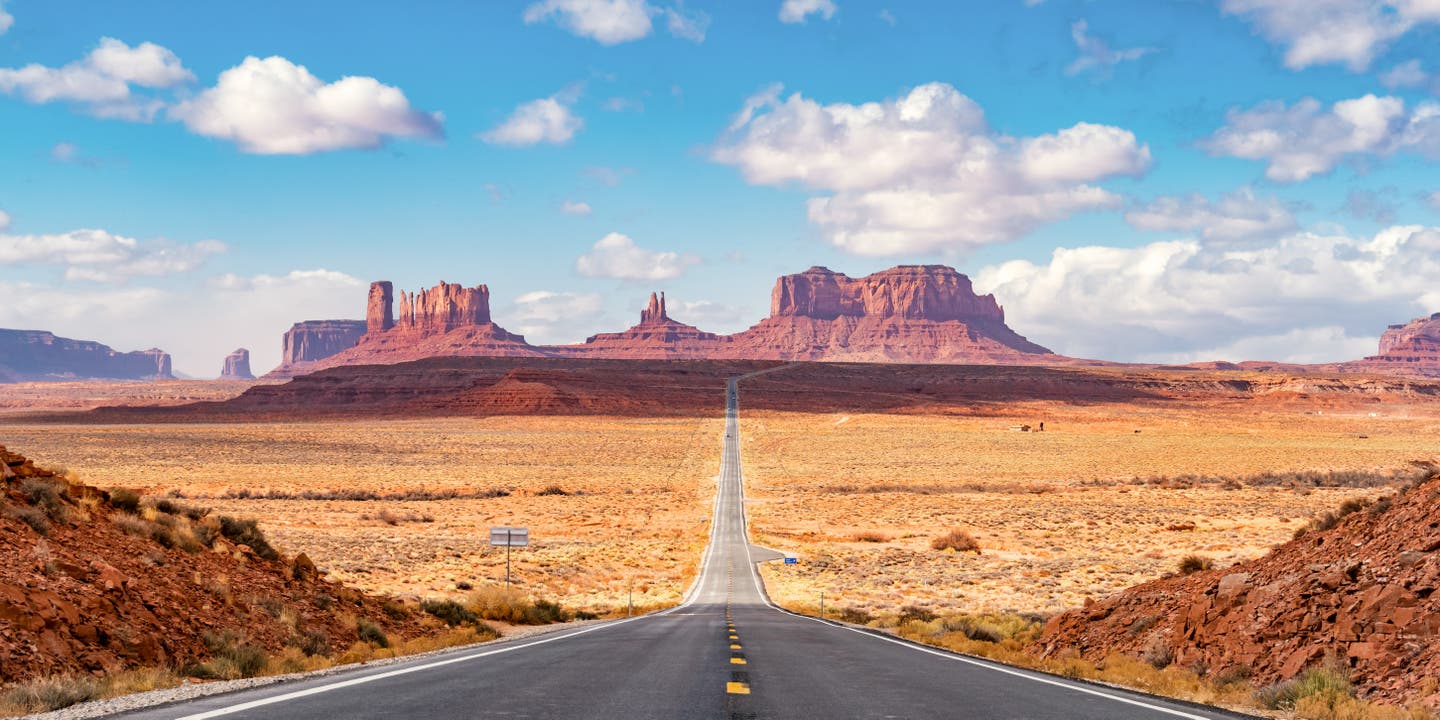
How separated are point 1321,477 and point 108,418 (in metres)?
161

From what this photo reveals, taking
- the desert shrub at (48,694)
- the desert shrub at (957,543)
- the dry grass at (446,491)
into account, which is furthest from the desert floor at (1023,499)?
the desert shrub at (48,694)

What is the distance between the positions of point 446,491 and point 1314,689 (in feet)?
211

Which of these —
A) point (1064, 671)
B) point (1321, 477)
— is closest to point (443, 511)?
point (1064, 671)

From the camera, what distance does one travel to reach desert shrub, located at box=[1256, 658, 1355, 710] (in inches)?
362

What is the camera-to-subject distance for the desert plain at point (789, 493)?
39.0m

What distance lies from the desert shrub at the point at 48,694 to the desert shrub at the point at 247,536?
32.1ft

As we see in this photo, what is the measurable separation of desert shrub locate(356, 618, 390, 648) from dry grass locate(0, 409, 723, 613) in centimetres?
1370

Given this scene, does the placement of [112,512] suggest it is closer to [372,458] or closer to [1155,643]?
[1155,643]

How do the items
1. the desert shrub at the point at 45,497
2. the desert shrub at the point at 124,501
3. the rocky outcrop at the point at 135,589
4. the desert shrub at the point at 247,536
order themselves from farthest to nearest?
the desert shrub at the point at 247,536
the desert shrub at the point at 124,501
the desert shrub at the point at 45,497
the rocky outcrop at the point at 135,589

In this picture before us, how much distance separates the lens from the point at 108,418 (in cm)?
15275

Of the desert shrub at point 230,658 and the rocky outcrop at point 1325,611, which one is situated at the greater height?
the rocky outcrop at point 1325,611

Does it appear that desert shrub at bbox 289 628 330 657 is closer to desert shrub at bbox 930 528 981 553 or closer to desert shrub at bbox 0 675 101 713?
desert shrub at bbox 0 675 101 713

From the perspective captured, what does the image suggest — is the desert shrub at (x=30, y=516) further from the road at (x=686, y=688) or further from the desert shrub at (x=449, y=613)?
the desert shrub at (x=449, y=613)

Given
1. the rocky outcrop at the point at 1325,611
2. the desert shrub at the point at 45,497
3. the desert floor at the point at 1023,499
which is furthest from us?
the desert floor at the point at 1023,499
